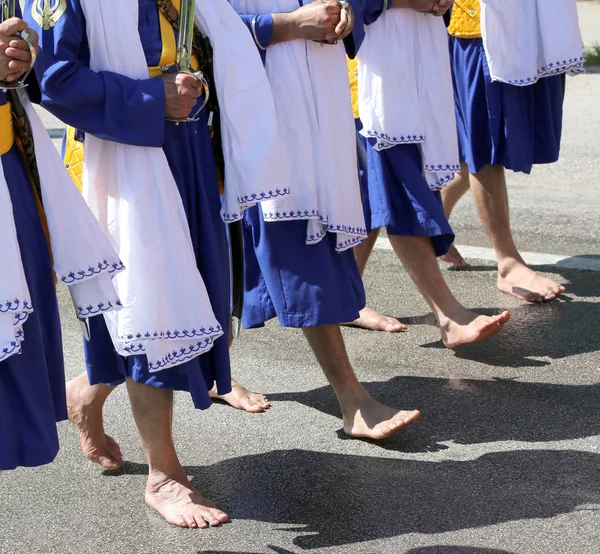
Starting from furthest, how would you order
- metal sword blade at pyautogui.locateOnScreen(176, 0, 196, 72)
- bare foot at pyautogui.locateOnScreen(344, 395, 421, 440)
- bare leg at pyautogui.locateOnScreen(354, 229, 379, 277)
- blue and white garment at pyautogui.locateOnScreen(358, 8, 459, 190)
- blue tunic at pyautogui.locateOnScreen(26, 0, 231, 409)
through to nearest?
bare leg at pyautogui.locateOnScreen(354, 229, 379, 277) → blue and white garment at pyautogui.locateOnScreen(358, 8, 459, 190) → bare foot at pyautogui.locateOnScreen(344, 395, 421, 440) → metal sword blade at pyautogui.locateOnScreen(176, 0, 196, 72) → blue tunic at pyautogui.locateOnScreen(26, 0, 231, 409)

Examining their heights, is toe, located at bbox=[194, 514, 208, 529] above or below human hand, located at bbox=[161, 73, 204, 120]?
below

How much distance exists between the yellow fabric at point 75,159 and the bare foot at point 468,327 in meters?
1.72

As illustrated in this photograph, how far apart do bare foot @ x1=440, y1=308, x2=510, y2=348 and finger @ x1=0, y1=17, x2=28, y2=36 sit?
7.30 ft

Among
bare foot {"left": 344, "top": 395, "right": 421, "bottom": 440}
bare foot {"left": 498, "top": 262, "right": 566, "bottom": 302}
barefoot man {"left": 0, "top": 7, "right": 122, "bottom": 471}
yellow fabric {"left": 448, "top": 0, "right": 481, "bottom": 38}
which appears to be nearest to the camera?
barefoot man {"left": 0, "top": 7, "right": 122, "bottom": 471}

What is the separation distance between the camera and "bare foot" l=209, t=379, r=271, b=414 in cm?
424

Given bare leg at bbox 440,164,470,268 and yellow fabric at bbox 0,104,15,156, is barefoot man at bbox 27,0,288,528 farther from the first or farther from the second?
bare leg at bbox 440,164,470,268

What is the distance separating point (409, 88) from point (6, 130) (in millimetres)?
1938

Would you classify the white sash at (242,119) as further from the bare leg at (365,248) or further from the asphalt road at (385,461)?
the bare leg at (365,248)

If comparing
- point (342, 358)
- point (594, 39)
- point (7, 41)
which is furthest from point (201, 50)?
point (594, 39)

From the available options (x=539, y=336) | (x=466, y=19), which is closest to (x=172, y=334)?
(x=539, y=336)

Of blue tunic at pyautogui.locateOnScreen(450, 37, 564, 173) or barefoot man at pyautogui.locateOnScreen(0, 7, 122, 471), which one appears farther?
blue tunic at pyautogui.locateOnScreen(450, 37, 564, 173)

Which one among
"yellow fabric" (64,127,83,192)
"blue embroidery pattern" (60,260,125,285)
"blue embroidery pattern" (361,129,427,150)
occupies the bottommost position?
"blue embroidery pattern" (60,260,125,285)

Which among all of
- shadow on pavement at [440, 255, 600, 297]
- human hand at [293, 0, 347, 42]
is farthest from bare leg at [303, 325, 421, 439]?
shadow on pavement at [440, 255, 600, 297]

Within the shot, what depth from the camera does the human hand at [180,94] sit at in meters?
3.17
